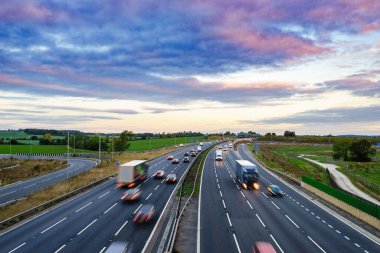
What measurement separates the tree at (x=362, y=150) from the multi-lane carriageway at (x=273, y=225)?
113279 mm

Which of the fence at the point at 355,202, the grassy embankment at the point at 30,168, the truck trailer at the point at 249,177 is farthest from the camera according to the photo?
the grassy embankment at the point at 30,168

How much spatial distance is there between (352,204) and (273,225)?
1252cm

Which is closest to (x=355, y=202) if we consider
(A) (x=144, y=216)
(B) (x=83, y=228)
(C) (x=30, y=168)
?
(A) (x=144, y=216)

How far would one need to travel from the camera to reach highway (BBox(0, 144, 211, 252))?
89.4ft

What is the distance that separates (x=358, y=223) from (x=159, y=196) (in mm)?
26740

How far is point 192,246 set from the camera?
2784 centimetres

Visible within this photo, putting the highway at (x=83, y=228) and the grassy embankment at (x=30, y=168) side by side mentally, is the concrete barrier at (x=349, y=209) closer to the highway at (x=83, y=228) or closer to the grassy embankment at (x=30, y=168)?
the highway at (x=83, y=228)

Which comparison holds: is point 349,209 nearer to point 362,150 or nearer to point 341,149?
point 362,150

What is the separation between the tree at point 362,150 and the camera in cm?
14762

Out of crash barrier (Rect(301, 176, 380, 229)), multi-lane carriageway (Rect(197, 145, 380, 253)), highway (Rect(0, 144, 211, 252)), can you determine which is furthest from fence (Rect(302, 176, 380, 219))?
highway (Rect(0, 144, 211, 252))

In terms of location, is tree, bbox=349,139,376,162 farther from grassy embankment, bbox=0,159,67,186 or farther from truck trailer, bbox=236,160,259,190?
grassy embankment, bbox=0,159,67,186

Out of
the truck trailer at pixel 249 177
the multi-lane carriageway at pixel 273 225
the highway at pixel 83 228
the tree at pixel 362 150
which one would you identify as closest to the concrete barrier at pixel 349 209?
the multi-lane carriageway at pixel 273 225

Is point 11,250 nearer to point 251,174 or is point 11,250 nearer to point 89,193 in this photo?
point 89,193

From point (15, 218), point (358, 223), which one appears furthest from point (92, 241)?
point (358, 223)
